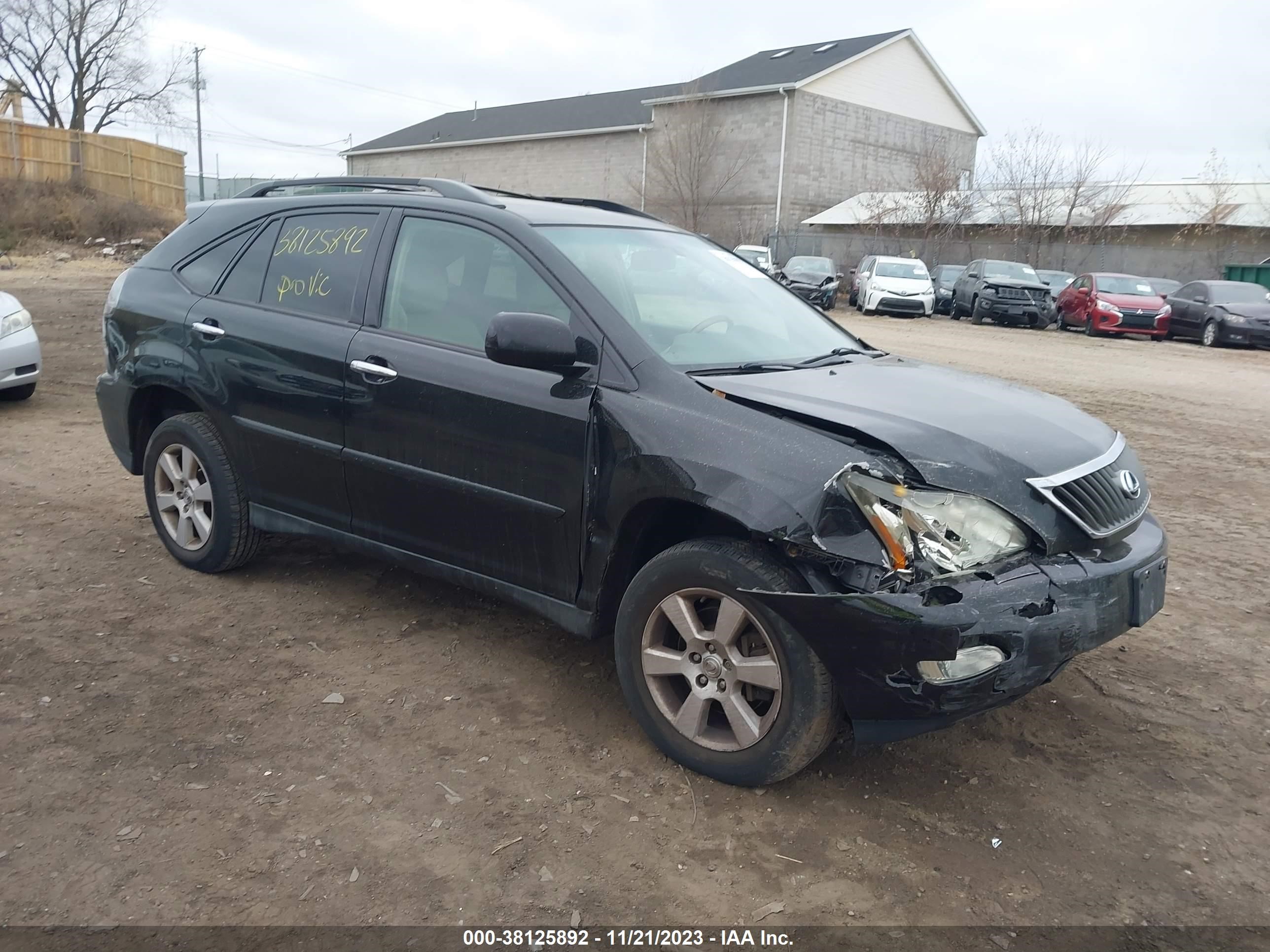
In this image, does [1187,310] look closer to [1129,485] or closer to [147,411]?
[1129,485]

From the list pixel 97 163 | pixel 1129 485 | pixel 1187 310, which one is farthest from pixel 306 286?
pixel 97 163

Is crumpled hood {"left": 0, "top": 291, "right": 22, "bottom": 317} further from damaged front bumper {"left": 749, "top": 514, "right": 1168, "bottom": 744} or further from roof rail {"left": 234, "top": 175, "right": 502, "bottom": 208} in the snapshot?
damaged front bumper {"left": 749, "top": 514, "right": 1168, "bottom": 744}

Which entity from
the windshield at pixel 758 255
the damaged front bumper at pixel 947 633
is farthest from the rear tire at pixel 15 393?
the windshield at pixel 758 255

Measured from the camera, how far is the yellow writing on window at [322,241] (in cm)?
429

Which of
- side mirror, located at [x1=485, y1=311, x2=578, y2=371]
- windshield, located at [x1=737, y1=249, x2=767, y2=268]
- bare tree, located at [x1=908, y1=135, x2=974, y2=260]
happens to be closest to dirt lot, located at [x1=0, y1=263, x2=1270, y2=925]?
side mirror, located at [x1=485, y1=311, x2=578, y2=371]

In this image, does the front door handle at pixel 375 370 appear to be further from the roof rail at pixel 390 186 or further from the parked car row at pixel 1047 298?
the parked car row at pixel 1047 298

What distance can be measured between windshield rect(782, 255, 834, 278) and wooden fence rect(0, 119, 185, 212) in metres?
21.2

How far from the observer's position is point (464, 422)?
372cm

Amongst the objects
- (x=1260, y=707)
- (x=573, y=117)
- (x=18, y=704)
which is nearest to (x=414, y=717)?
(x=18, y=704)

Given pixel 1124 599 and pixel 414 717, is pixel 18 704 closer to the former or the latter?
pixel 414 717

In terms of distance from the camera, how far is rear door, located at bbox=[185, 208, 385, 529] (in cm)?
420

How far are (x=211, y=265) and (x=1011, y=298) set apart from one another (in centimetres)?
2311

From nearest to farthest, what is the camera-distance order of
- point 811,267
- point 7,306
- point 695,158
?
point 7,306 → point 811,267 → point 695,158

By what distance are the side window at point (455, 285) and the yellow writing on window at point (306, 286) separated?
38 cm
